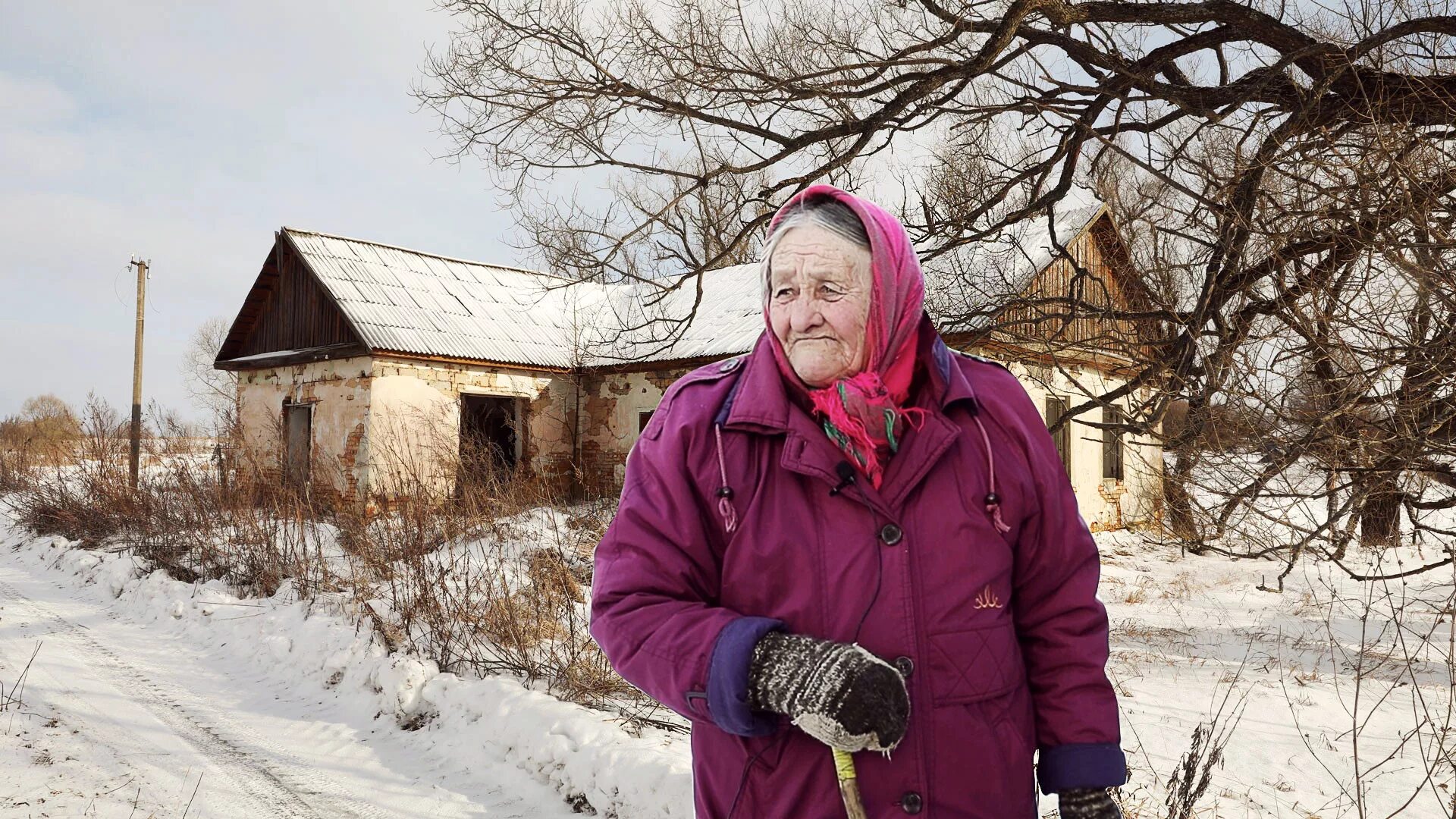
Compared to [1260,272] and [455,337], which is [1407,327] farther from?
[455,337]

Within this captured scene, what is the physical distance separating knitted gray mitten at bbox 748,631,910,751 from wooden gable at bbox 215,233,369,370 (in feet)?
46.1

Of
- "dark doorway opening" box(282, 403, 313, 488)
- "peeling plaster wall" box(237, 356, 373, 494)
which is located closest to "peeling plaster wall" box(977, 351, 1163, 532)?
"peeling plaster wall" box(237, 356, 373, 494)

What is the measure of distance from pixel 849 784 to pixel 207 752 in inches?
182

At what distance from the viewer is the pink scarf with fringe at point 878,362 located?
5.09ft

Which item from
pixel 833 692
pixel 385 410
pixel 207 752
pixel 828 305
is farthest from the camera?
pixel 385 410

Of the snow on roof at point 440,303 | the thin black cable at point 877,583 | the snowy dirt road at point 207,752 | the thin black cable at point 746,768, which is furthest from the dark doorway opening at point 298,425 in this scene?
the thin black cable at point 877,583

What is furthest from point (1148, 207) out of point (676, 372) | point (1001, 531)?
point (676, 372)

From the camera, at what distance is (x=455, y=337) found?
15.5 m

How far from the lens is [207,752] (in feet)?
15.6

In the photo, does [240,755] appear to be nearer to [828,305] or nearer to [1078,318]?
[828,305]

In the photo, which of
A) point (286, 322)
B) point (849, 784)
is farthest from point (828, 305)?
point (286, 322)

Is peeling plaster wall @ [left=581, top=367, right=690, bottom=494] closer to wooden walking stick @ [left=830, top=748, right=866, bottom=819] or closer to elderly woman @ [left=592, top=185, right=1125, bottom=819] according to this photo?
elderly woman @ [left=592, top=185, right=1125, bottom=819]

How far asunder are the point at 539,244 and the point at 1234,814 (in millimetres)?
6350

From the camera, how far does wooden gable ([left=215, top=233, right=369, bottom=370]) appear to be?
15039 mm
